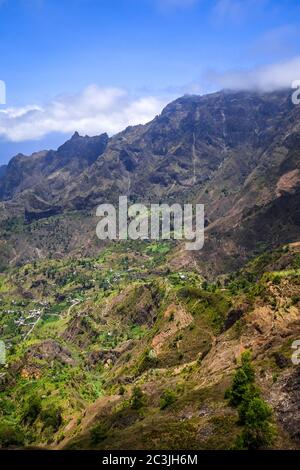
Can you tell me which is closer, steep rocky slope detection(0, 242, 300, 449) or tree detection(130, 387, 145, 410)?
steep rocky slope detection(0, 242, 300, 449)

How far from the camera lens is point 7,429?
371ft

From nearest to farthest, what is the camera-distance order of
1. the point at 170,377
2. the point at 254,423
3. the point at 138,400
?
the point at 254,423, the point at 138,400, the point at 170,377

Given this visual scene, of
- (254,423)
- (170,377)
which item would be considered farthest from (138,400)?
(254,423)

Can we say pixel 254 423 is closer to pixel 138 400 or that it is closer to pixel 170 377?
pixel 138 400

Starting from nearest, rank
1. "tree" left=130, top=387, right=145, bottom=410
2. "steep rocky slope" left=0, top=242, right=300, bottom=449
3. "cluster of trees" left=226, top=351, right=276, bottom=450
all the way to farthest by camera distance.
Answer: "cluster of trees" left=226, top=351, right=276, bottom=450 < "steep rocky slope" left=0, top=242, right=300, bottom=449 < "tree" left=130, top=387, right=145, bottom=410

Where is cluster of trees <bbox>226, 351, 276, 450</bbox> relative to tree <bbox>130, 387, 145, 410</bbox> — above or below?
above

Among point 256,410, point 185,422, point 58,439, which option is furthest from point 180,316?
point 256,410

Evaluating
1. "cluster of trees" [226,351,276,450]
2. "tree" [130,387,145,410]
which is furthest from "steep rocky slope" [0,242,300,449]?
"cluster of trees" [226,351,276,450]

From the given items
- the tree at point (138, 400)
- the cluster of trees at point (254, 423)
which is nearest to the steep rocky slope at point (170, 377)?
the tree at point (138, 400)

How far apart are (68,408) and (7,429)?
1645 cm

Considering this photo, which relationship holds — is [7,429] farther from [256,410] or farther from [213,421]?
[256,410]

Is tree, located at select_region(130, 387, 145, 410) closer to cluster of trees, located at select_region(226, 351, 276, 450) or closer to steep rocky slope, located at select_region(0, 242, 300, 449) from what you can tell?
steep rocky slope, located at select_region(0, 242, 300, 449)

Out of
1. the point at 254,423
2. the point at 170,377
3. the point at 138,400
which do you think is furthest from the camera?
the point at 170,377

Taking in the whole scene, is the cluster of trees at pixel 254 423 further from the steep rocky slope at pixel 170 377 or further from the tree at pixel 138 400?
the tree at pixel 138 400
